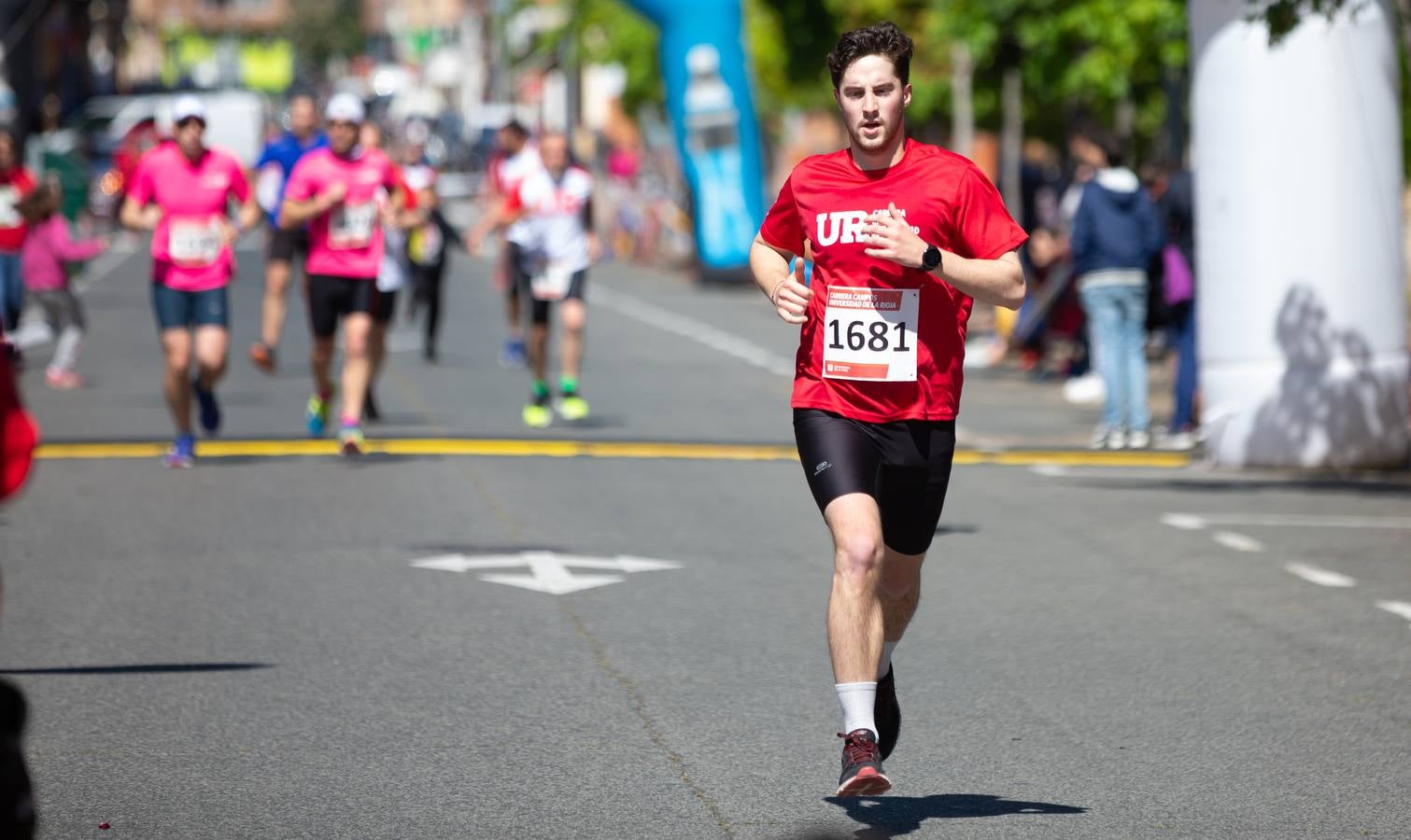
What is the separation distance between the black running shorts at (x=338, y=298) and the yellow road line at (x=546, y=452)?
0.81 meters

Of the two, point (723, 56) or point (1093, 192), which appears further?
point (723, 56)

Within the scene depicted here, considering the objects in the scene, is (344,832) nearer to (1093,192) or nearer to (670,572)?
(670,572)

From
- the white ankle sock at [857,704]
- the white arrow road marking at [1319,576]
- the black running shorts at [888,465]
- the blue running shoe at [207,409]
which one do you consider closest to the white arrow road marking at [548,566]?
the white arrow road marking at [1319,576]

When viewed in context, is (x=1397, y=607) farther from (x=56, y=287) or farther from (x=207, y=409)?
(x=56, y=287)

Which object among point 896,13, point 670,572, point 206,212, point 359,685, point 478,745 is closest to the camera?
point 478,745

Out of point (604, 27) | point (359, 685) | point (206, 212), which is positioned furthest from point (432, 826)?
point (604, 27)

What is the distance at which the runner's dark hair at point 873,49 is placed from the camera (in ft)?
18.4

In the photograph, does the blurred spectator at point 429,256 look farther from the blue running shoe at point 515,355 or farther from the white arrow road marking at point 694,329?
the white arrow road marking at point 694,329

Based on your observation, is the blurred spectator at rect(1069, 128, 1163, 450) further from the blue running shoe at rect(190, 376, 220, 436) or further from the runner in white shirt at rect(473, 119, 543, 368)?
the blue running shoe at rect(190, 376, 220, 436)

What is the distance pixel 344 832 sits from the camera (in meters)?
5.53

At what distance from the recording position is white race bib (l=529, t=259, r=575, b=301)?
15.6m

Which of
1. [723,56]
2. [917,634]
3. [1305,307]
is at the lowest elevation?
[917,634]

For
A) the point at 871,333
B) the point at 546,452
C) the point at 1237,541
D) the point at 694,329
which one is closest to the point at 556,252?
the point at 546,452

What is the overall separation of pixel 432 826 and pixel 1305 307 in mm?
8885
